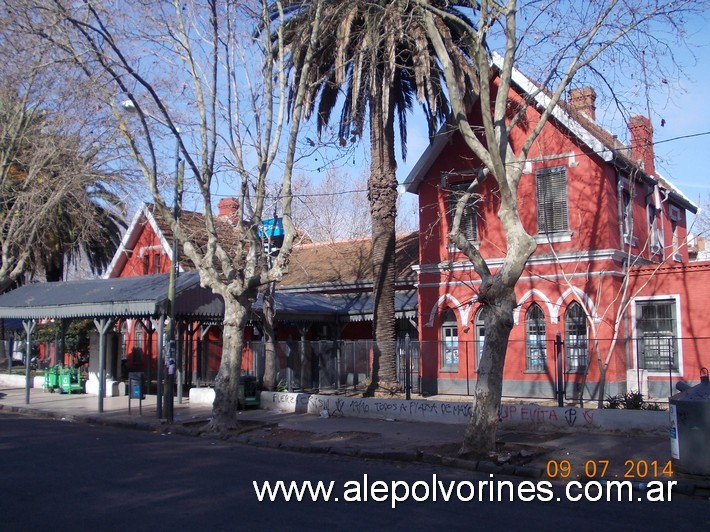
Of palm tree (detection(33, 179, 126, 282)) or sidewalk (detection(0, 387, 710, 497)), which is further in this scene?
palm tree (detection(33, 179, 126, 282))

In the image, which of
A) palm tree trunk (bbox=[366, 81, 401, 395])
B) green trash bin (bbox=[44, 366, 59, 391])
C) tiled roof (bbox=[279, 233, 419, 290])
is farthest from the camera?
tiled roof (bbox=[279, 233, 419, 290])

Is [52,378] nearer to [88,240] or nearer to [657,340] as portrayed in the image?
[88,240]

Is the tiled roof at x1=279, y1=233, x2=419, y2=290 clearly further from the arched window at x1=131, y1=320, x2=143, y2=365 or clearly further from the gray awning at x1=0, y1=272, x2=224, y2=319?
the arched window at x1=131, y1=320, x2=143, y2=365

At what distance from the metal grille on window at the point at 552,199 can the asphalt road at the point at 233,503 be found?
11.6 m

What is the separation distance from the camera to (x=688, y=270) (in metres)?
19.9

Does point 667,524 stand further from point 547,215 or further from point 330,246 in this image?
point 330,246

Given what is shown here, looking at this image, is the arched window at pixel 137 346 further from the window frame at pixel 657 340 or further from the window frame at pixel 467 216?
the window frame at pixel 657 340

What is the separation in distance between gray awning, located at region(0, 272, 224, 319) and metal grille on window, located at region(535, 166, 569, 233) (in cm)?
1079

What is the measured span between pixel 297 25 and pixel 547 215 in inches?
380

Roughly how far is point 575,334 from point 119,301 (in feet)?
45.7

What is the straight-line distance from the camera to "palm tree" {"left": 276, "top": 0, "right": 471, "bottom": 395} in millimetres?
19531

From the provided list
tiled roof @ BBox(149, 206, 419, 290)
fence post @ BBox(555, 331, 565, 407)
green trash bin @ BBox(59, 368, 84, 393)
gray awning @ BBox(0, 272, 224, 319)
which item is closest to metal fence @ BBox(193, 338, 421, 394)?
gray awning @ BBox(0, 272, 224, 319)

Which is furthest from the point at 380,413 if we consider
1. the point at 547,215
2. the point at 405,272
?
the point at 405,272
